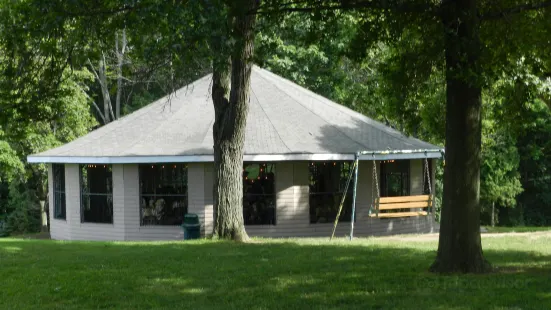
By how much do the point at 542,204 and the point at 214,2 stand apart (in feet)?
120

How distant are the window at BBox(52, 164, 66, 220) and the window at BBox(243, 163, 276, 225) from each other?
6441 mm

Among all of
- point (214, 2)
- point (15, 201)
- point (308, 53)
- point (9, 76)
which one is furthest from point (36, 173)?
point (214, 2)

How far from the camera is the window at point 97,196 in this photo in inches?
858

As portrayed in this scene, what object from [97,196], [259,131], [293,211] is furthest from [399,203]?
[97,196]

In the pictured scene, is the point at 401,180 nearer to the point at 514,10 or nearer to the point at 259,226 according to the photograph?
the point at 259,226

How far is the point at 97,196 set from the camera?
21.9m

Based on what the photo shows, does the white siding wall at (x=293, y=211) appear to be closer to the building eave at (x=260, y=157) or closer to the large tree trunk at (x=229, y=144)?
the building eave at (x=260, y=157)

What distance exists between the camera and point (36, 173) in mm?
32312

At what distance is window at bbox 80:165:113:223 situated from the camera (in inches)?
858

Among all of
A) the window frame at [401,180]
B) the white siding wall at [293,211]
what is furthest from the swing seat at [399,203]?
the window frame at [401,180]

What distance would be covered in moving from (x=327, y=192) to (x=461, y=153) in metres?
11.4

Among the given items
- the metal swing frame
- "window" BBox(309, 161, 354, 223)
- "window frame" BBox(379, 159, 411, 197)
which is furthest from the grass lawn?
"window frame" BBox(379, 159, 411, 197)

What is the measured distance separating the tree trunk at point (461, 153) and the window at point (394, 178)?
39.3 ft

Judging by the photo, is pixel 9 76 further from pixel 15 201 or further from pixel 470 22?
pixel 15 201
